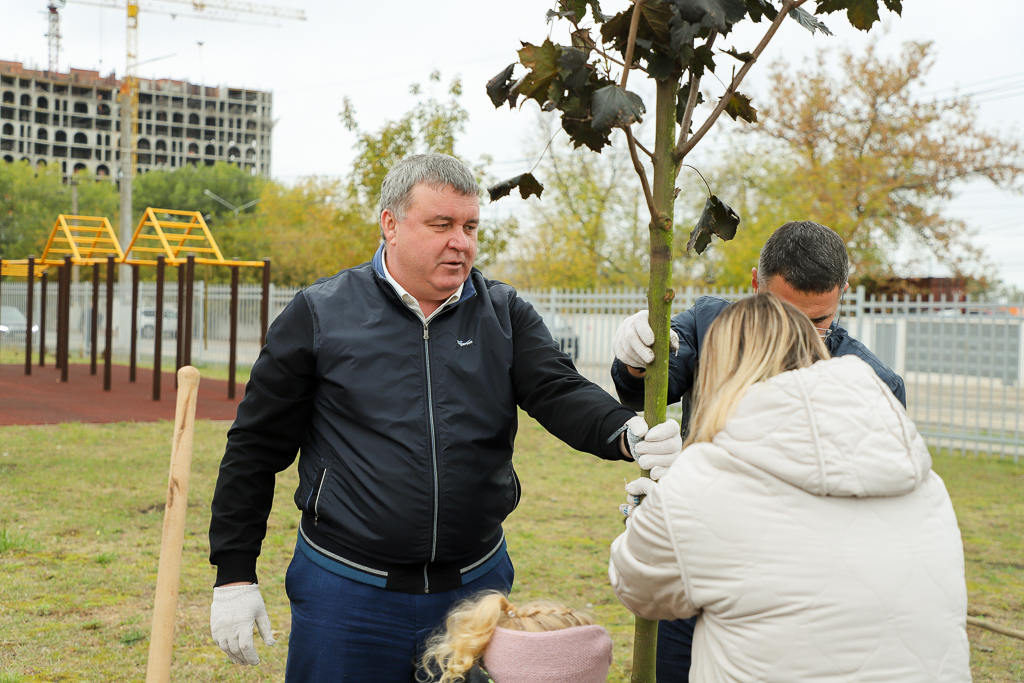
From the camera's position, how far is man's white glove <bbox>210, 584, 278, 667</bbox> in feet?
7.63

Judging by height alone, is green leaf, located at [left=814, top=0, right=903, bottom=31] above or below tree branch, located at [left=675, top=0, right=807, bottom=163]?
above

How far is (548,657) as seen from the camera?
2039 mm

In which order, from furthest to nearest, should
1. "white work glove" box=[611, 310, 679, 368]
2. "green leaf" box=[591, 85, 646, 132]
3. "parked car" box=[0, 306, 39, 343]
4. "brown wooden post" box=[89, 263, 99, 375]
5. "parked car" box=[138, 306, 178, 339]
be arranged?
"parked car" box=[0, 306, 39, 343] < "parked car" box=[138, 306, 178, 339] < "brown wooden post" box=[89, 263, 99, 375] < "white work glove" box=[611, 310, 679, 368] < "green leaf" box=[591, 85, 646, 132]

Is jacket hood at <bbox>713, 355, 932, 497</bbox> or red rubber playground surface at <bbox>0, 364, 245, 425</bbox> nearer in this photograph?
jacket hood at <bbox>713, 355, 932, 497</bbox>

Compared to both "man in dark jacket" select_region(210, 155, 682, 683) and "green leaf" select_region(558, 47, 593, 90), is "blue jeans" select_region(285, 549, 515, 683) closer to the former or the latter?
"man in dark jacket" select_region(210, 155, 682, 683)

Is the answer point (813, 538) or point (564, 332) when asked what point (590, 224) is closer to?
point (564, 332)

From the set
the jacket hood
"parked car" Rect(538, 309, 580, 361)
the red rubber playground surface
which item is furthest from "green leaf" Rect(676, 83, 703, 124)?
"parked car" Rect(538, 309, 580, 361)

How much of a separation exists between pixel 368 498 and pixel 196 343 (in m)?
23.3

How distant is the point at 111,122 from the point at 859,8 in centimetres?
13149

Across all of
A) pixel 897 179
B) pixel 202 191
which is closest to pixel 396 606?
pixel 897 179

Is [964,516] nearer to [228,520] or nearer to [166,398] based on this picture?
[228,520]

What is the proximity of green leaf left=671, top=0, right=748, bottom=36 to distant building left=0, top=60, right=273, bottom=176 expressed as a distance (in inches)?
4360

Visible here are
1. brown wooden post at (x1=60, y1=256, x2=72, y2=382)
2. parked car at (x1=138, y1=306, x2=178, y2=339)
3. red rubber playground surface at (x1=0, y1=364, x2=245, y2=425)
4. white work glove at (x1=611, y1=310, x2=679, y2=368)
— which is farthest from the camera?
parked car at (x1=138, y1=306, x2=178, y2=339)

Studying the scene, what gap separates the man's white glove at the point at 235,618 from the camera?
2.33 m
